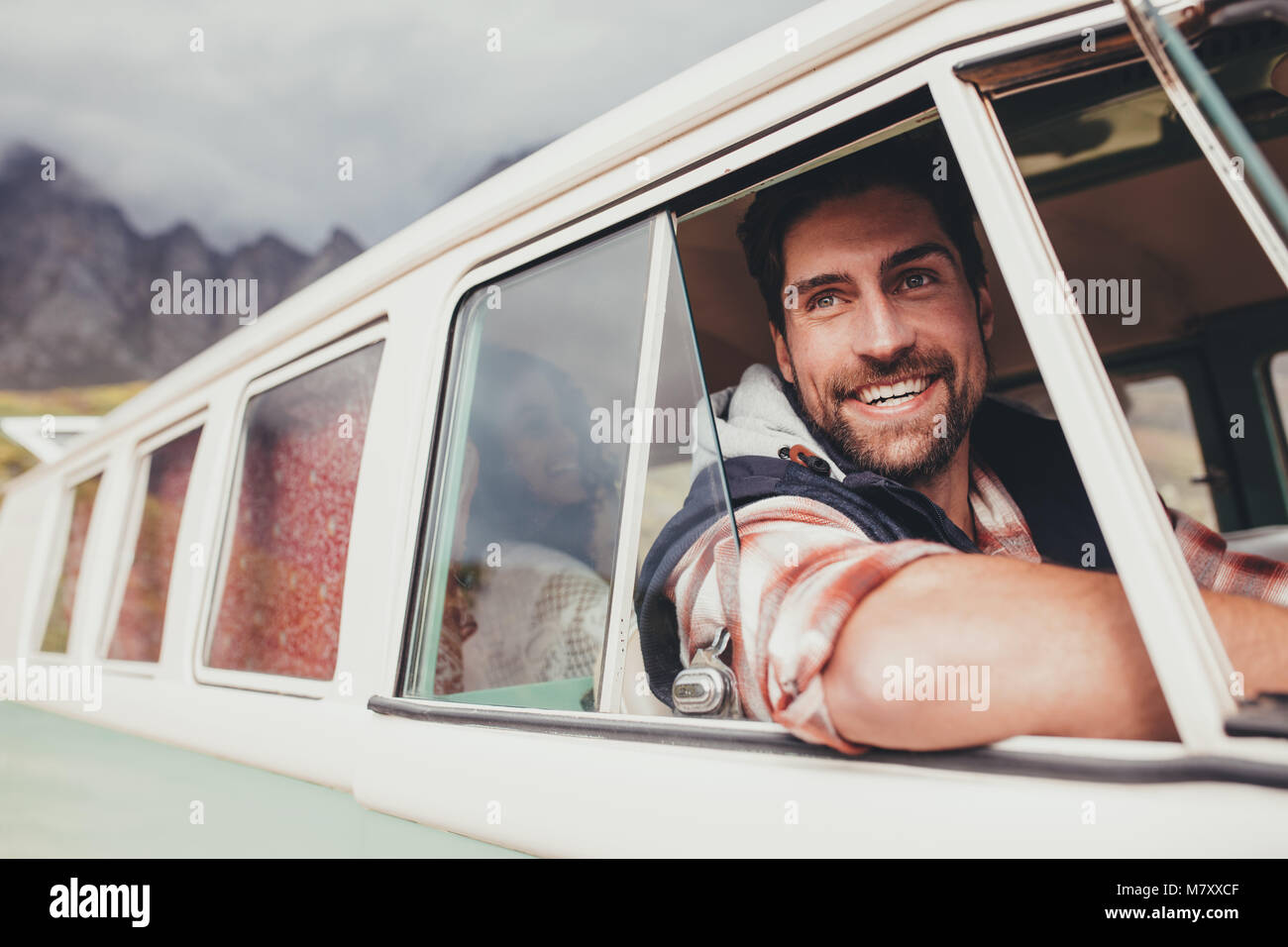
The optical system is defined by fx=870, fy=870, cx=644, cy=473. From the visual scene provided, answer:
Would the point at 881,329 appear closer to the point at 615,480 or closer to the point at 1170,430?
the point at 615,480

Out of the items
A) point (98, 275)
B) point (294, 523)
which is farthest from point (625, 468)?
point (98, 275)

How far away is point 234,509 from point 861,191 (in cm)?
183

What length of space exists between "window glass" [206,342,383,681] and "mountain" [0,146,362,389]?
29483 mm

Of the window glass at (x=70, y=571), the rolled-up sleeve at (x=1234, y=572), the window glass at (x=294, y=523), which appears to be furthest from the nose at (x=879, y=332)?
the window glass at (x=70, y=571)

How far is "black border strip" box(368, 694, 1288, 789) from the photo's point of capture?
2.47ft

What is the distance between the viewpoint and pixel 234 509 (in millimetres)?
2400

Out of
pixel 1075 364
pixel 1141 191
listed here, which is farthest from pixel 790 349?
pixel 1141 191

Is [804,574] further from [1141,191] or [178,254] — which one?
[178,254]

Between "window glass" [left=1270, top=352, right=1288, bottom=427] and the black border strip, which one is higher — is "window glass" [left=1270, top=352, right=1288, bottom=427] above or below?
above

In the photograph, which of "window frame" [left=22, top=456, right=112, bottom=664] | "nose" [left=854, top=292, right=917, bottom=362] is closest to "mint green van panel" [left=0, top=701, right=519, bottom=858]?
"nose" [left=854, top=292, right=917, bottom=362]

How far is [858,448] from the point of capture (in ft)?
5.45

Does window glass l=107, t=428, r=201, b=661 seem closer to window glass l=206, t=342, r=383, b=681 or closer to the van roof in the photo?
window glass l=206, t=342, r=383, b=681
